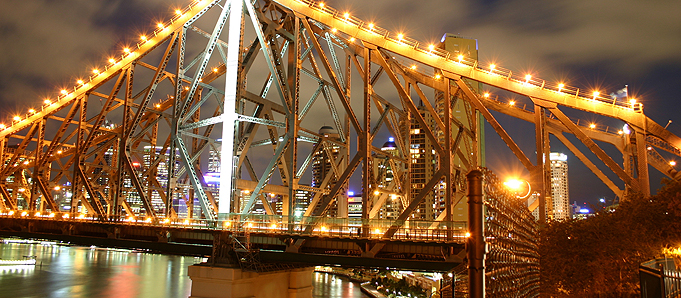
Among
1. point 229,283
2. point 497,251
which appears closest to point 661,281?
point 497,251

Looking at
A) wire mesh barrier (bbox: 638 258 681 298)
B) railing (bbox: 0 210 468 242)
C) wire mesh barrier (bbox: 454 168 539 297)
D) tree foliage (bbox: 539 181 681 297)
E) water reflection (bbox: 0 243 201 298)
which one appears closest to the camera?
wire mesh barrier (bbox: 638 258 681 298)

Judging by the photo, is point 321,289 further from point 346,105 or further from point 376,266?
point 376,266

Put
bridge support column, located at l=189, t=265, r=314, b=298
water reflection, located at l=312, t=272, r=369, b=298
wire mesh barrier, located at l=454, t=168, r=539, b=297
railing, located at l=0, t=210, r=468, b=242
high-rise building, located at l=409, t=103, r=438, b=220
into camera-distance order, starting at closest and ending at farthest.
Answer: wire mesh barrier, located at l=454, t=168, r=539, b=297 < railing, located at l=0, t=210, r=468, b=242 < bridge support column, located at l=189, t=265, r=314, b=298 < water reflection, located at l=312, t=272, r=369, b=298 < high-rise building, located at l=409, t=103, r=438, b=220

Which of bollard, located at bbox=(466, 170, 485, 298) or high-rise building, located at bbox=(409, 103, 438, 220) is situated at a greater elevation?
high-rise building, located at bbox=(409, 103, 438, 220)

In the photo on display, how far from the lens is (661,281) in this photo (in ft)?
35.8

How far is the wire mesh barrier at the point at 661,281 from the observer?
1110 cm

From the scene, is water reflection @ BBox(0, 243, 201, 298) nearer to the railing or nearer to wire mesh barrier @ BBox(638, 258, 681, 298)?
the railing

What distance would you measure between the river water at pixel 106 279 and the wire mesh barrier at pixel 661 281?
247ft

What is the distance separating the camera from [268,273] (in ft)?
99.4

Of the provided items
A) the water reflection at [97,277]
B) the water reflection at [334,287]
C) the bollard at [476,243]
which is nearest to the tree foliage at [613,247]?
the bollard at [476,243]

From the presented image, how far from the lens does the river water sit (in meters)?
80.1

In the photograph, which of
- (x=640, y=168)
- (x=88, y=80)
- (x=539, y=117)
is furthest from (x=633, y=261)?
(x=88, y=80)

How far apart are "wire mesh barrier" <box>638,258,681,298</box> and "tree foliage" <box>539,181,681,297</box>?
18903 millimetres

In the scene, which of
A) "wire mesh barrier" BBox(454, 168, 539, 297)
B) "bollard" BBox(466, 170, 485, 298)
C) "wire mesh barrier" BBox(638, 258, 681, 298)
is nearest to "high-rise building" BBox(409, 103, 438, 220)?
"wire mesh barrier" BBox(454, 168, 539, 297)
